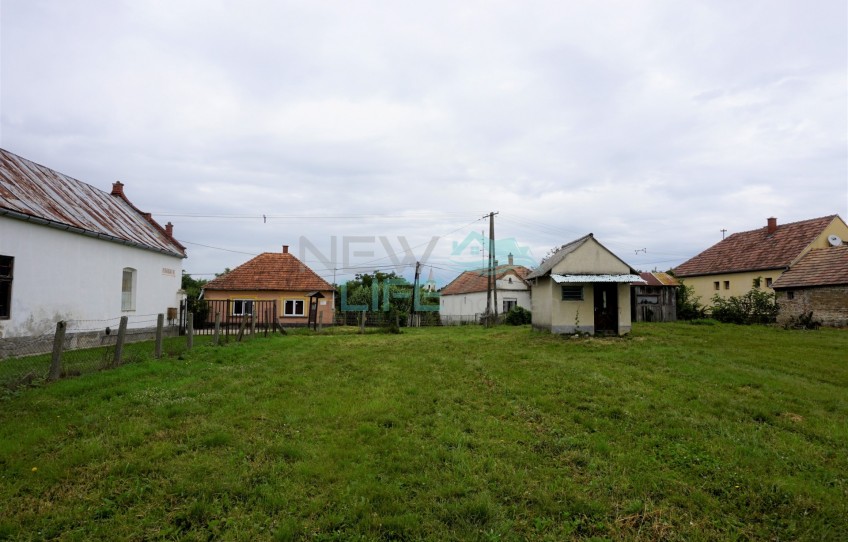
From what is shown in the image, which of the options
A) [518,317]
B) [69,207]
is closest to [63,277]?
[69,207]

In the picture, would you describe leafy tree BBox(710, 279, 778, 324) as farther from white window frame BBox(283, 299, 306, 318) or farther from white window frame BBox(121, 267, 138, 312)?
white window frame BBox(121, 267, 138, 312)

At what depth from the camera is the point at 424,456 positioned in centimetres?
520

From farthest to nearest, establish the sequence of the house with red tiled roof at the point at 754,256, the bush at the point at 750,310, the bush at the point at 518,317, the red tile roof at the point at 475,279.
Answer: the red tile roof at the point at 475,279
the bush at the point at 518,317
the house with red tiled roof at the point at 754,256
the bush at the point at 750,310

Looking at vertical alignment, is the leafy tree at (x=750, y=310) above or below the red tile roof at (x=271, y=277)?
below

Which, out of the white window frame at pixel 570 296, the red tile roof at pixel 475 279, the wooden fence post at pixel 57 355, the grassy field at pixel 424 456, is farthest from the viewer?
the red tile roof at pixel 475 279

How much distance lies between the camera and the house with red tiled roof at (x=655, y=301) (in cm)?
2477

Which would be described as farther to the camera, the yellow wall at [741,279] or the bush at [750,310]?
the yellow wall at [741,279]

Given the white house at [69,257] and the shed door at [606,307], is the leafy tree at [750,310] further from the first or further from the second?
the white house at [69,257]

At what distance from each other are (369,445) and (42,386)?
6.02 meters

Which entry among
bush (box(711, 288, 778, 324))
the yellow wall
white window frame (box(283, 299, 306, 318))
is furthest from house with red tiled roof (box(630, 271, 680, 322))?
white window frame (box(283, 299, 306, 318))

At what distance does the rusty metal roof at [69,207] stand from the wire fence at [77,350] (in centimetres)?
289

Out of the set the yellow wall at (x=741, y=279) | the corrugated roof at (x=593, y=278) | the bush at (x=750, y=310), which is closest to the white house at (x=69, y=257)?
the corrugated roof at (x=593, y=278)

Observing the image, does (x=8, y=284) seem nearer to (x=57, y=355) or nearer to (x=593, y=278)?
(x=57, y=355)

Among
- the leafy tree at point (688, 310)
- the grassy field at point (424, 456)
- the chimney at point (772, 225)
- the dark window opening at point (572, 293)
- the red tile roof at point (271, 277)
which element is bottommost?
the grassy field at point (424, 456)
